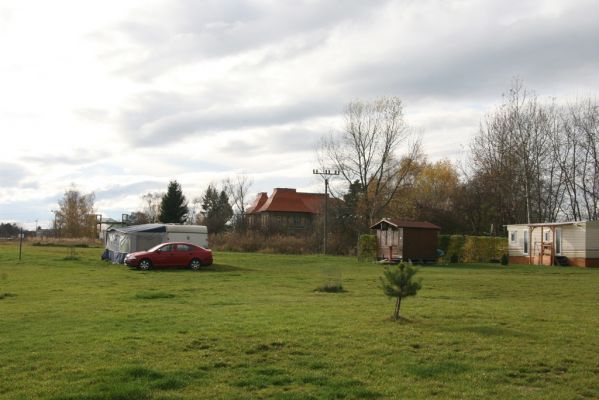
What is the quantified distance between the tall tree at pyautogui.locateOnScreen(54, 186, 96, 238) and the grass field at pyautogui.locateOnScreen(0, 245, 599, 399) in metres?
92.2

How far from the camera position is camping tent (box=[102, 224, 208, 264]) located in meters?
35.8

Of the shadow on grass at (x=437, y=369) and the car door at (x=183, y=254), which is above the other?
Result: the car door at (x=183, y=254)

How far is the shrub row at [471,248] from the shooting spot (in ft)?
140

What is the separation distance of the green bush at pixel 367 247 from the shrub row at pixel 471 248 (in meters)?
4.82

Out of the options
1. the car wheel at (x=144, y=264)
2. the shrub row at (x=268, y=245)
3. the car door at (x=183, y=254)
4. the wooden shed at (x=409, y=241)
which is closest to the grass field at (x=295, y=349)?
the car wheel at (x=144, y=264)

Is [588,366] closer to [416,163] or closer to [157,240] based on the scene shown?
[157,240]

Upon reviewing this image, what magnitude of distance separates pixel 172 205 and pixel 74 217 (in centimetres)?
4016

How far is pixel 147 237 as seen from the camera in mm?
36094

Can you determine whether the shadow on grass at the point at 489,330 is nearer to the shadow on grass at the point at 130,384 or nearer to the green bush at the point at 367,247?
the shadow on grass at the point at 130,384

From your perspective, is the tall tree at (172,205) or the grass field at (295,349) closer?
the grass field at (295,349)

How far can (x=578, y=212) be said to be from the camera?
51656 mm

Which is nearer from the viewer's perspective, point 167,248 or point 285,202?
point 167,248

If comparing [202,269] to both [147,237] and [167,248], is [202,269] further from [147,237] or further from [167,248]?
[147,237]

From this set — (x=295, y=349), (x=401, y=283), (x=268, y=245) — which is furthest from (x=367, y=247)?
(x=295, y=349)
